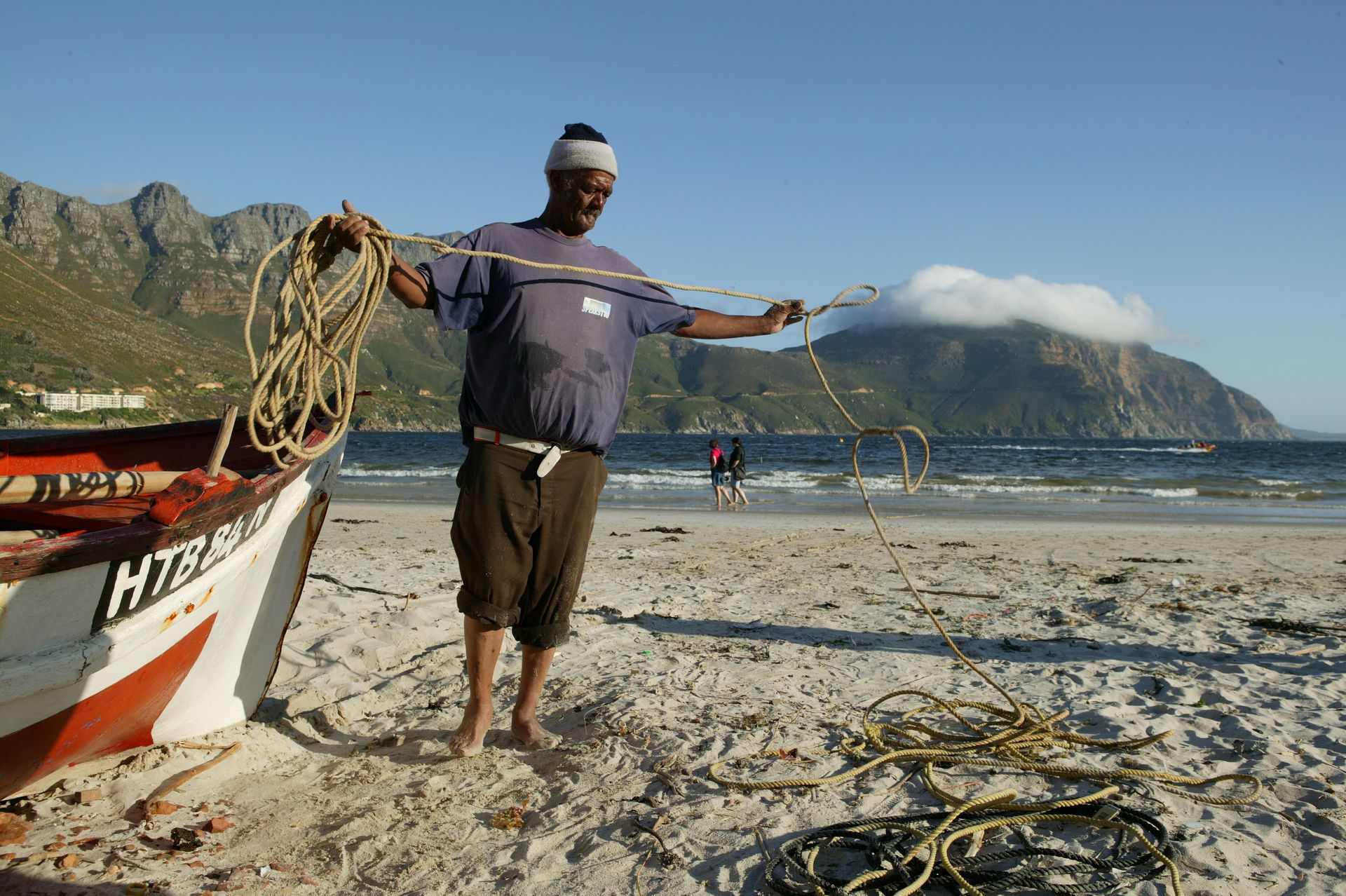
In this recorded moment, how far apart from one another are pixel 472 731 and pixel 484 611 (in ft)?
1.70

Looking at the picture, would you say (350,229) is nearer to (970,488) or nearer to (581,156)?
(581,156)

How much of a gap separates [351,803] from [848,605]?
4.33m

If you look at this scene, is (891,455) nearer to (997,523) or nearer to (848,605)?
(997,523)

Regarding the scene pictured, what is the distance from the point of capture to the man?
2967 millimetres

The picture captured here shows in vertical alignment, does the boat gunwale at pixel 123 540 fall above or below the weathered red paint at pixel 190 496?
below

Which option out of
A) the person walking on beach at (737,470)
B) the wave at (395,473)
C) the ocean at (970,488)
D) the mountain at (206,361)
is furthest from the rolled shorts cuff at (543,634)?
the mountain at (206,361)

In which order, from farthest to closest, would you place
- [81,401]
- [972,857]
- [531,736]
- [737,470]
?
[81,401], [737,470], [531,736], [972,857]

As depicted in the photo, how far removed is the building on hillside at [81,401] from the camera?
6219cm

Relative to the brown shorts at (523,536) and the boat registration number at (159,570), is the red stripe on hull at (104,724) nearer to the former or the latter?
the boat registration number at (159,570)

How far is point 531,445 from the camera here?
120 inches

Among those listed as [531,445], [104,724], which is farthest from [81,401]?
[531,445]

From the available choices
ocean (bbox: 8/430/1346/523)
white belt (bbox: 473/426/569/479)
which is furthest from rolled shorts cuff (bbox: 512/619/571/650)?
ocean (bbox: 8/430/1346/523)

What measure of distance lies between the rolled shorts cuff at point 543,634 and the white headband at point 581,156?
161 cm

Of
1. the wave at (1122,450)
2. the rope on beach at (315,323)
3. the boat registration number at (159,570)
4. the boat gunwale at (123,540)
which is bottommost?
the boat registration number at (159,570)
